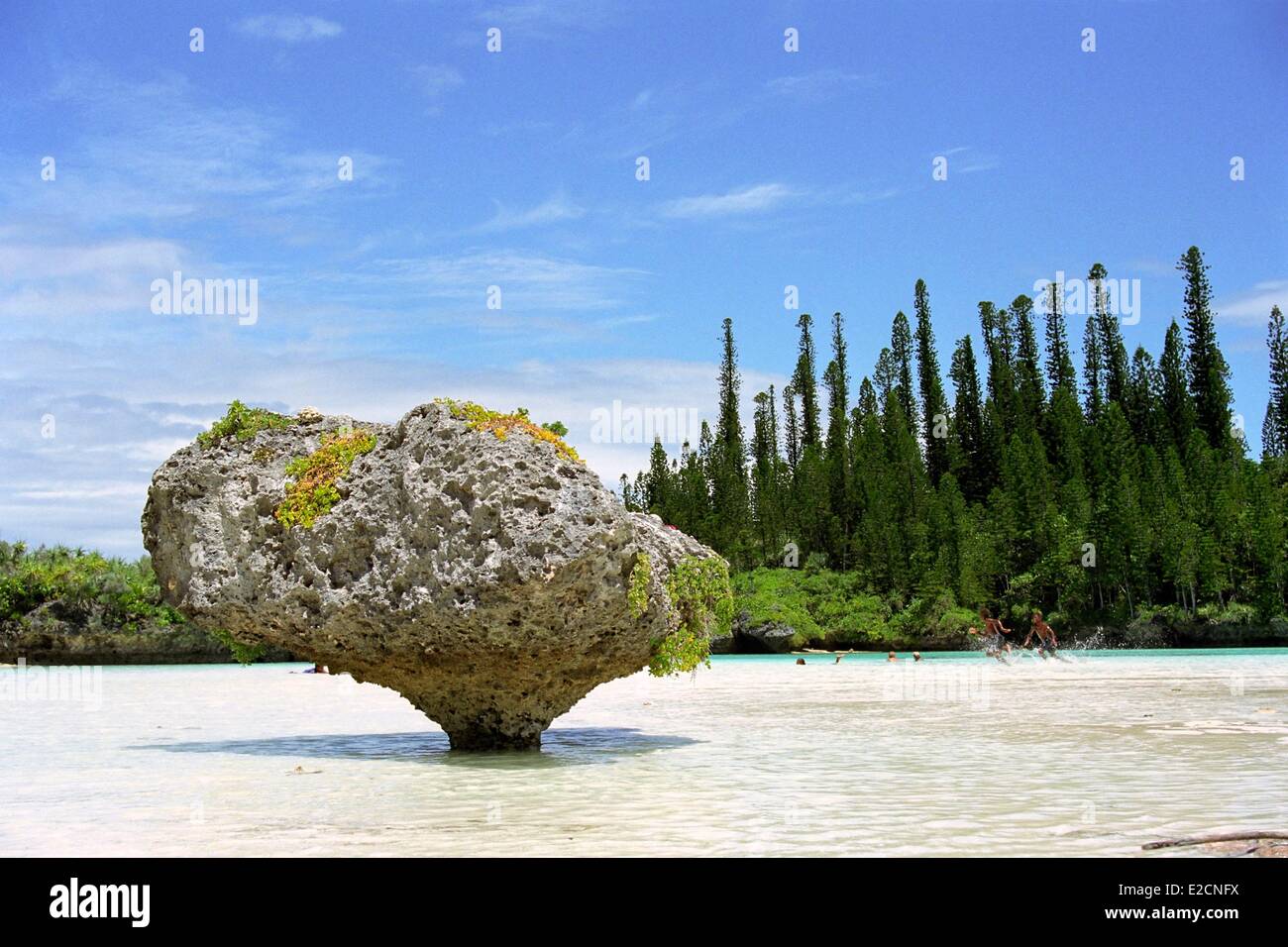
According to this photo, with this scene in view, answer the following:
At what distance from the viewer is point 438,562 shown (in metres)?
12.4

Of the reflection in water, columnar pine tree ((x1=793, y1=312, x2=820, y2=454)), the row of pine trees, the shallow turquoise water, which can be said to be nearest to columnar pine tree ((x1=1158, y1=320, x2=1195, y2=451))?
the row of pine trees

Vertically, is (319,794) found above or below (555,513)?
below

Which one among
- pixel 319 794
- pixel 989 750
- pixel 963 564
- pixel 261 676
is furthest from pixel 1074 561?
pixel 319 794

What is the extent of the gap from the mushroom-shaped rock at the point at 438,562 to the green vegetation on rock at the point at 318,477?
0.03 m

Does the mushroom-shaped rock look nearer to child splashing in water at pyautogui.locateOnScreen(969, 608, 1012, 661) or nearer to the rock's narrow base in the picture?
the rock's narrow base

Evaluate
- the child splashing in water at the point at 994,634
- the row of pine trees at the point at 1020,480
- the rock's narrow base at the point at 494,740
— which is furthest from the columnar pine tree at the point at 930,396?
the rock's narrow base at the point at 494,740

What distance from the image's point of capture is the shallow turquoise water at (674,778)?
25.9 feet

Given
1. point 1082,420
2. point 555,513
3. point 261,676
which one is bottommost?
point 261,676

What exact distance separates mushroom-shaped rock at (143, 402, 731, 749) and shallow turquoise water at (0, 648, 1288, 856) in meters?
1.07

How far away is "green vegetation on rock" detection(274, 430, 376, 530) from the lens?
43.1ft

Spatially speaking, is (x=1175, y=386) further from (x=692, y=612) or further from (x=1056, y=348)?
(x=692, y=612)

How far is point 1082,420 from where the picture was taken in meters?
88.9
